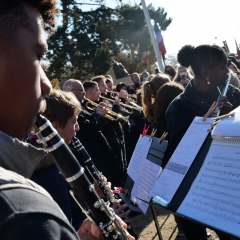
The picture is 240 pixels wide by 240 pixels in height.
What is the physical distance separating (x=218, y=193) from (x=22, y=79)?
1072 mm

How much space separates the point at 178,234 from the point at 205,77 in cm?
223

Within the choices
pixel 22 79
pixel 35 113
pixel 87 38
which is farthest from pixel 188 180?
pixel 87 38

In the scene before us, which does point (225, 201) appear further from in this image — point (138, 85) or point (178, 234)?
point (138, 85)

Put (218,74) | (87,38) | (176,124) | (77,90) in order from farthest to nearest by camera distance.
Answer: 1. (87,38)
2. (77,90)
3. (218,74)
4. (176,124)

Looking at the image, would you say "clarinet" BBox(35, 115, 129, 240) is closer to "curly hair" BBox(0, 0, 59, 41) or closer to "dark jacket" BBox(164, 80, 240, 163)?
"curly hair" BBox(0, 0, 59, 41)

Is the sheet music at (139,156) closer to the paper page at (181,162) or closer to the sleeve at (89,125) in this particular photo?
the paper page at (181,162)

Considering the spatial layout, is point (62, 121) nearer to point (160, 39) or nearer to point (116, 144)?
point (116, 144)

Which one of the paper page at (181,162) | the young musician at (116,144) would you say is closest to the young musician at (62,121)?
the paper page at (181,162)

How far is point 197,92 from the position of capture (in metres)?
2.77

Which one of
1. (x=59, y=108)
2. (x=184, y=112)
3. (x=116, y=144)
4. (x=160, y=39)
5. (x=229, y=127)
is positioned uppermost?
(x=160, y=39)

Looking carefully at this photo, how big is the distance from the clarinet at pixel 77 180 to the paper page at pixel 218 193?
41 centimetres

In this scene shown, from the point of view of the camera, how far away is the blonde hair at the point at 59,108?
84.6 inches

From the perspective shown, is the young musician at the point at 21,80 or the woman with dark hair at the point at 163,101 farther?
the woman with dark hair at the point at 163,101

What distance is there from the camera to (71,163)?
118cm
